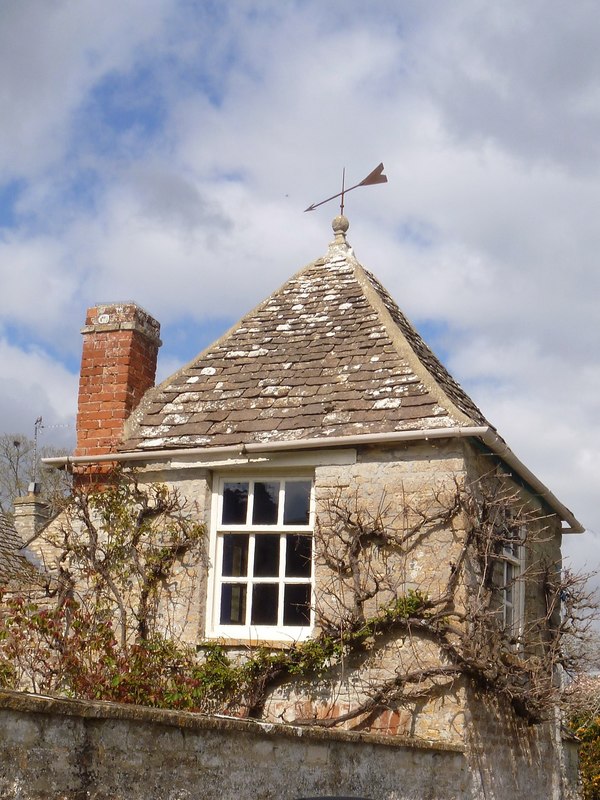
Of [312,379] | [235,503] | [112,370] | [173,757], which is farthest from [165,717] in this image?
[112,370]

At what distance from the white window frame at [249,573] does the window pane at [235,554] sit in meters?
0.05

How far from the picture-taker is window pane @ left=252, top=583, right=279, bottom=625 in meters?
9.50

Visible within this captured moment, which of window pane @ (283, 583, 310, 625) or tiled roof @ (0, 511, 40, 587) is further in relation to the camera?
tiled roof @ (0, 511, 40, 587)

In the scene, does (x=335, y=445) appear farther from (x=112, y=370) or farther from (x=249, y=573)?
(x=112, y=370)

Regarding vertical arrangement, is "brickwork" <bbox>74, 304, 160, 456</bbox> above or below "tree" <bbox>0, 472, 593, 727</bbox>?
above

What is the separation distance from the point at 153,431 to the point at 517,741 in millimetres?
5062

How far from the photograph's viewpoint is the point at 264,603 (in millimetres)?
9547

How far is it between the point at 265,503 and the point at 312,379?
1.49 metres

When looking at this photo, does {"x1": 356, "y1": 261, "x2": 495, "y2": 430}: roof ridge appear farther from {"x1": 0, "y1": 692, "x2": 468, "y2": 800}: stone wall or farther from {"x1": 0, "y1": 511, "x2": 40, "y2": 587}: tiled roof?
{"x1": 0, "y1": 511, "x2": 40, "y2": 587}: tiled roof

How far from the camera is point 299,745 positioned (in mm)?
5836

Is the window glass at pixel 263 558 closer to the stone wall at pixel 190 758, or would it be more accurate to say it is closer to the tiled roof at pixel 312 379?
the tiled roof at pixel 312 379

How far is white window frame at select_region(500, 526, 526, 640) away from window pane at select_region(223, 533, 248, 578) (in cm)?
270

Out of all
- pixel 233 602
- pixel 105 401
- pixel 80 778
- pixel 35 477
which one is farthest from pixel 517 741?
pixel 35 477

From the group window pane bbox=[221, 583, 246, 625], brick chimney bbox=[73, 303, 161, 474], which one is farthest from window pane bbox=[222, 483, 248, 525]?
brick chimney bbox=[73, 303, 161, 474]
